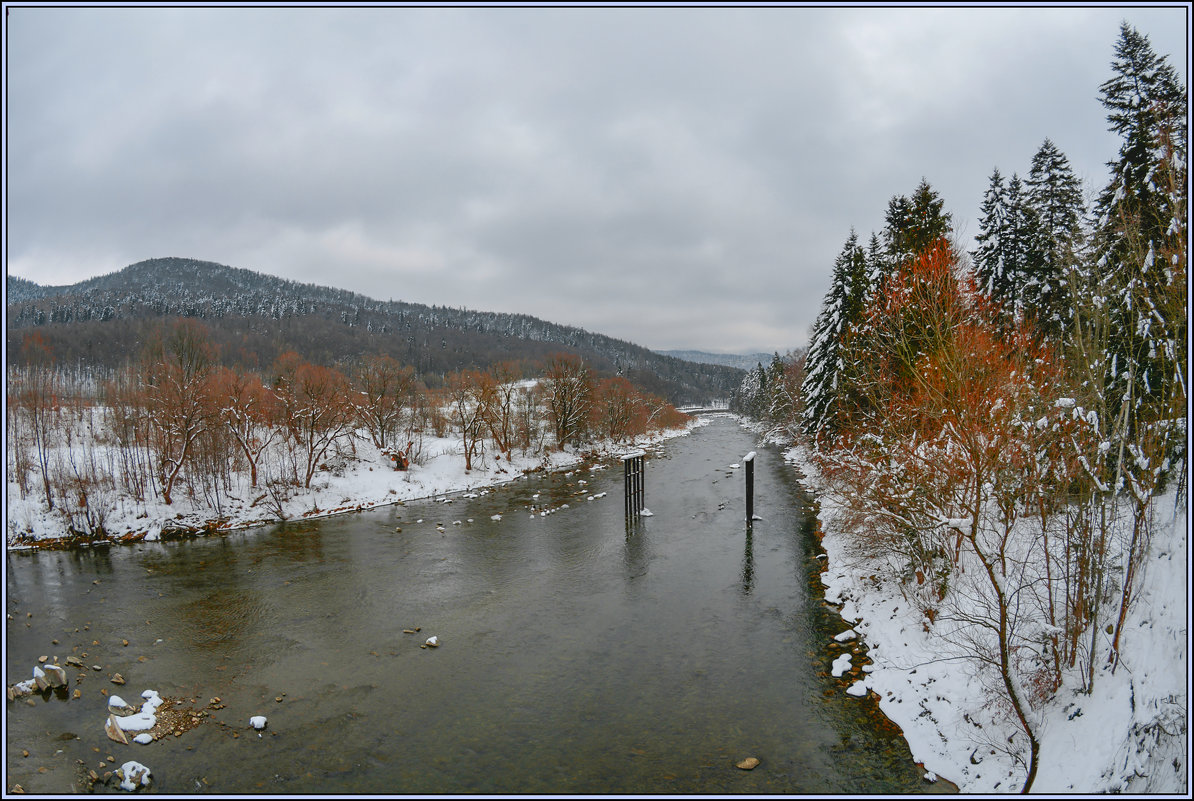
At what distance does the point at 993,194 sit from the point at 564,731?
34787 mm

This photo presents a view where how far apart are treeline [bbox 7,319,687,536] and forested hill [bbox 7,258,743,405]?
10.1 m

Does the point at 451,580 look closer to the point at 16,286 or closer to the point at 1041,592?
the point at 1041,592

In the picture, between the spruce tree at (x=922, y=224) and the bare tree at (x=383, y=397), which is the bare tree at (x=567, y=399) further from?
the spruce tree at (x=922, y=224)

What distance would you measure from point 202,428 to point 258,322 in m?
104

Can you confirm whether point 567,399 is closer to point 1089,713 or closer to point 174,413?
point 174,413

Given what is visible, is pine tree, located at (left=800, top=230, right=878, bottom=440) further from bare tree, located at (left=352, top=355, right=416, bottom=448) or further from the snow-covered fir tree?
bare tree, located at (left=352, top=355, right=416, bottom=448)

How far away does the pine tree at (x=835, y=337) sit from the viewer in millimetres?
A: 28312

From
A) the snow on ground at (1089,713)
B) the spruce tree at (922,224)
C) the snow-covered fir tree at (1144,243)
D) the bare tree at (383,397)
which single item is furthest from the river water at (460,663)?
the bare tree at (383,397)

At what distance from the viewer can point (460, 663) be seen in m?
13.5

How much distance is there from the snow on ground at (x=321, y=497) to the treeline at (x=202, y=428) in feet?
1.27

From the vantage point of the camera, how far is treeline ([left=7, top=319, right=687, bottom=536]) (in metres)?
27.8

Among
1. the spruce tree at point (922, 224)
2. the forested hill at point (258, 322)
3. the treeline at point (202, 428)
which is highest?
the forested hill at point (258, 322)

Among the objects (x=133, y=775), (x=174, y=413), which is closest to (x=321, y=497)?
(x=174, y=413)

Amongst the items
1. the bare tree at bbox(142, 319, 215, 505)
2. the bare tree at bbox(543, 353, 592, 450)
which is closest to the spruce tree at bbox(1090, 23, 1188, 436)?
the bare tree at bbox(142, 319, 215, 505)
